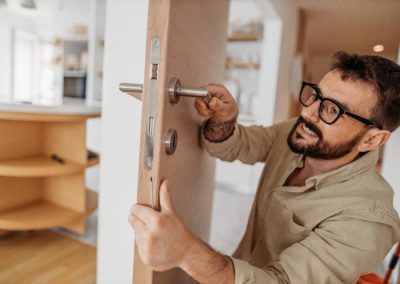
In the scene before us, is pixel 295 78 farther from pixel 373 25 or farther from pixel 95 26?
pixel 95 26

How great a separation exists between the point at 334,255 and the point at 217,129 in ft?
1.56

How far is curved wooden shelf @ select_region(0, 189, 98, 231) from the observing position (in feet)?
5.50

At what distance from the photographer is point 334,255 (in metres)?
0.69

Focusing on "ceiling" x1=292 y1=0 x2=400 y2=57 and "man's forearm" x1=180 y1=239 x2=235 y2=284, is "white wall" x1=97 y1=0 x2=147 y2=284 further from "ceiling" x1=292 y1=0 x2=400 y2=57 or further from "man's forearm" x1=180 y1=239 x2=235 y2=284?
"ceiling" x1=292 y1=0 x2=400 y2=57

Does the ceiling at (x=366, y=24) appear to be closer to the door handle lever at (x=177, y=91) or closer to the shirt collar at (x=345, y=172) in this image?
the shirt collar at (x=345, y=172)

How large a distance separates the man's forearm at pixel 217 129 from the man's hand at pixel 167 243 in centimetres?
43

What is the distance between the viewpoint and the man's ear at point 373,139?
86cm

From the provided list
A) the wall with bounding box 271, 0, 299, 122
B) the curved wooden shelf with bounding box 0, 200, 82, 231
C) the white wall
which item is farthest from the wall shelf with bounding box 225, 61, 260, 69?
the white wall

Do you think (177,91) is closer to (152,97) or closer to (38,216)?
(152,97)

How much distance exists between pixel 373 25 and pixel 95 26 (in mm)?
3473

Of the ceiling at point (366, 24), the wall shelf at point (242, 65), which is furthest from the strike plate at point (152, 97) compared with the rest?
the wall shelf at point (242, 65)

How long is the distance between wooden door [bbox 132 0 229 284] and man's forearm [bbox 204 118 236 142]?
0.14 feet

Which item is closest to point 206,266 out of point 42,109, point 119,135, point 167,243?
point 167,243

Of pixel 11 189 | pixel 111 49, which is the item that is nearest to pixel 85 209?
pixel 11 189
